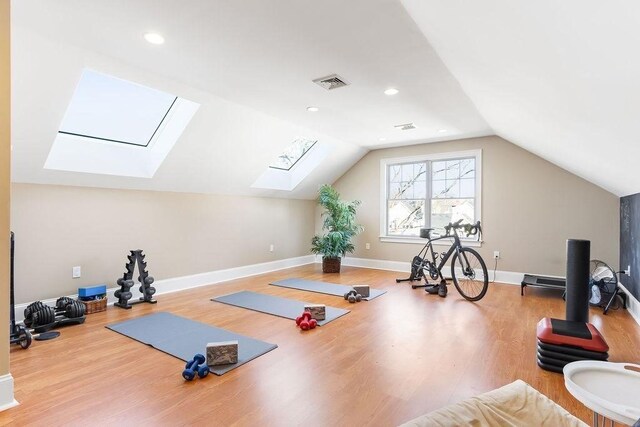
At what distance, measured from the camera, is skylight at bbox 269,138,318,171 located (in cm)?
635

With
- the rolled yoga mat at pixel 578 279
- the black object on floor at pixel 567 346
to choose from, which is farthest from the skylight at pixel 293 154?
the black object on floor at pixel 567 346

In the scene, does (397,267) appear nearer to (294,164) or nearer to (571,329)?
(294,164)

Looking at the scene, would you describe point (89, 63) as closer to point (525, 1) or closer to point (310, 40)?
point (310, 40)

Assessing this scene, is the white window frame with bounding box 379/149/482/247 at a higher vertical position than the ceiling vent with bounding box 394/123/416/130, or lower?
lower

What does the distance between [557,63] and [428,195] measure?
15.6 ft

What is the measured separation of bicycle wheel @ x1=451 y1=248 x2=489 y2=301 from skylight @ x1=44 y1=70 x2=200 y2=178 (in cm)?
398

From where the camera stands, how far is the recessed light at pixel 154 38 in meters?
2.53

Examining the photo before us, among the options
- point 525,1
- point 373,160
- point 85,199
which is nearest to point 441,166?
point 373,160

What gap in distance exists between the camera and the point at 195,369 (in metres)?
2.35

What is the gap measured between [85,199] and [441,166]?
5.67 m

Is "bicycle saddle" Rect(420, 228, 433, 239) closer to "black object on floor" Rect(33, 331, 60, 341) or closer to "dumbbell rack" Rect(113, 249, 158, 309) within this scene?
"dumbbell rack" Rect(113, 249, 158, 309)

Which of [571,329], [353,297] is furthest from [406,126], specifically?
[571,329]

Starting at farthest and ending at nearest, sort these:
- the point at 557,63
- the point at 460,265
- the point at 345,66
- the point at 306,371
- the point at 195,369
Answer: the point at 460,265 < the point at 345,66 < the point at 306,371 < the point at 195,369 < the point at 557,63

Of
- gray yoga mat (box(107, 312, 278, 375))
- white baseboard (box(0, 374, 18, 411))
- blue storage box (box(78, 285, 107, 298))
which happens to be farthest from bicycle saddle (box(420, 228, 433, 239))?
white baseboard (box(0, 374, 18, 411))
